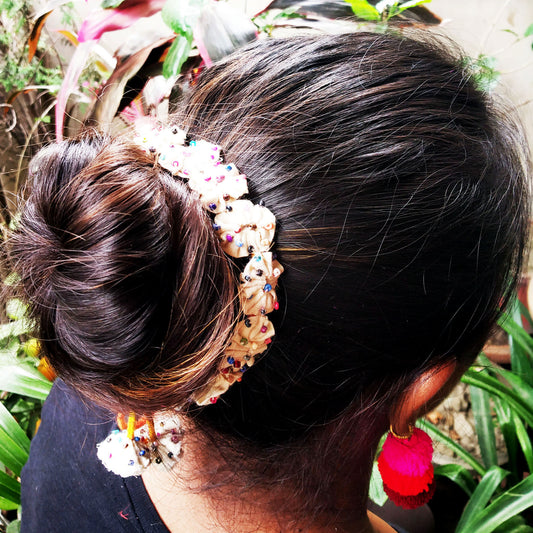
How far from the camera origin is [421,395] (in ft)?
1.77

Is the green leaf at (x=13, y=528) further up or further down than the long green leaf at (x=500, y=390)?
further down

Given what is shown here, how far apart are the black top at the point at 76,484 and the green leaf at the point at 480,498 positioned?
646mm

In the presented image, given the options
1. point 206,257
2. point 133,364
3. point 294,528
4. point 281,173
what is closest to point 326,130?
point 281,173

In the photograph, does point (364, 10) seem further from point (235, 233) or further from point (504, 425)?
point (504, 425)

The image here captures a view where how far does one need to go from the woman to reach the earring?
0.01m

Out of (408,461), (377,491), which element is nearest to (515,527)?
(377,491)

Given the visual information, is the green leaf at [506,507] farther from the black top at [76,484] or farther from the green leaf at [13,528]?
the green leaf at [13,528]

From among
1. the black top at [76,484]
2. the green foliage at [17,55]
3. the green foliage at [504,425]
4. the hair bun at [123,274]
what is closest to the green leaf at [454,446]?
the green foliage at [504,425]

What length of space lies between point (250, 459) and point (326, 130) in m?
0.38

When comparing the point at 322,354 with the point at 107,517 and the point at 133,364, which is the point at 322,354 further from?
the point at 107,517

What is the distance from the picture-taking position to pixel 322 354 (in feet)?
1.51

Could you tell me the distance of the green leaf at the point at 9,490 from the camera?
37.3 inches

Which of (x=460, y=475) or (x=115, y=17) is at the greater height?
(x=115, y=17)

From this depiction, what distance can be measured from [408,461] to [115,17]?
0.96 m
